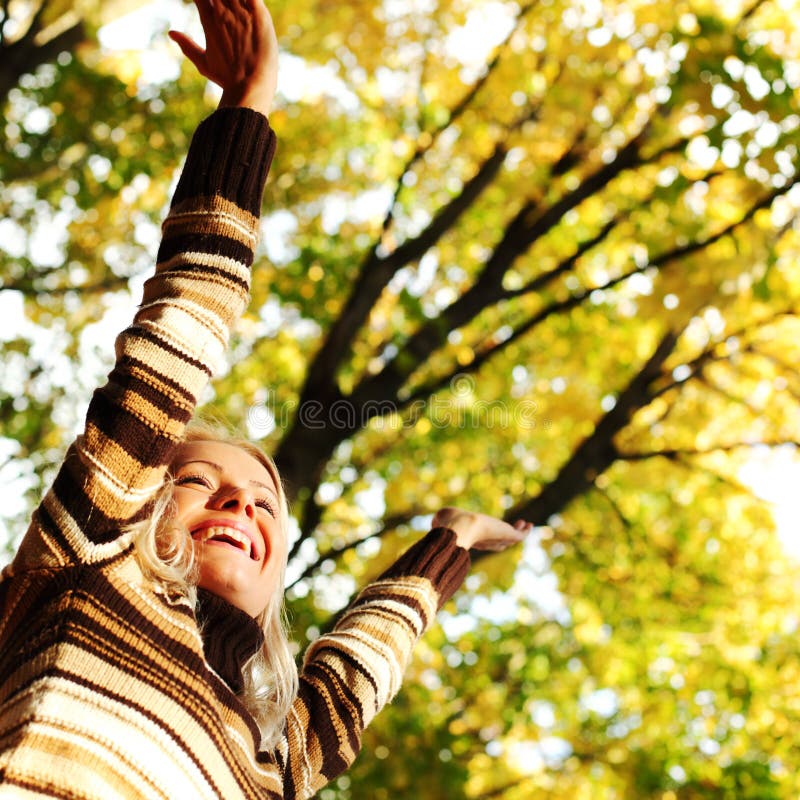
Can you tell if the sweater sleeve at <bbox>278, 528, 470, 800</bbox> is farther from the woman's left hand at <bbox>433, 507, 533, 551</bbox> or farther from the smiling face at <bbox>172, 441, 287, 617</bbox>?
the smiling face at <bbox>172, 441, 287, 617</bbox>

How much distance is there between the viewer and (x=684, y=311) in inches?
124

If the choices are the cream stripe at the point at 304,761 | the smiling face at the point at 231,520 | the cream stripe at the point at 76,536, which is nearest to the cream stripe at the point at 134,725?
the cream stripe at the point at 76,536

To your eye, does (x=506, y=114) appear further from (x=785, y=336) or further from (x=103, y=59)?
(x=103, y=59)

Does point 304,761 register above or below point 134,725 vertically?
above

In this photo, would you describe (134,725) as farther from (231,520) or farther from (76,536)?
(231,520)

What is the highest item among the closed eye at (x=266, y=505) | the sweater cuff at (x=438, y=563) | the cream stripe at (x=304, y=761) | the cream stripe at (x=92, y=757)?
the sweater cuff at (x=438, y=563)

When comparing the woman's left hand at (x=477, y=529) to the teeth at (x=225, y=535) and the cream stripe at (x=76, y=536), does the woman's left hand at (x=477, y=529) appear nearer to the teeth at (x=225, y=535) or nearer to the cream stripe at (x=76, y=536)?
the teeth at (x=225, y=535)

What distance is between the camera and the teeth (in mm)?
1742

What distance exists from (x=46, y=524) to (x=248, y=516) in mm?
500

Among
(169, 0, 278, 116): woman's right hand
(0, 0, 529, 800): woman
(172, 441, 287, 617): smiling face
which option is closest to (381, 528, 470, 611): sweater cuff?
(0, 0, 529, 800): woman

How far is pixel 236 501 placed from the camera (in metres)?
1.82

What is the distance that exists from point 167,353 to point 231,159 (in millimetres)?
399

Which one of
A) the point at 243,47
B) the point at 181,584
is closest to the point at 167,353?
the point at 181,584

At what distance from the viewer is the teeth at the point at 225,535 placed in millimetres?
1742
